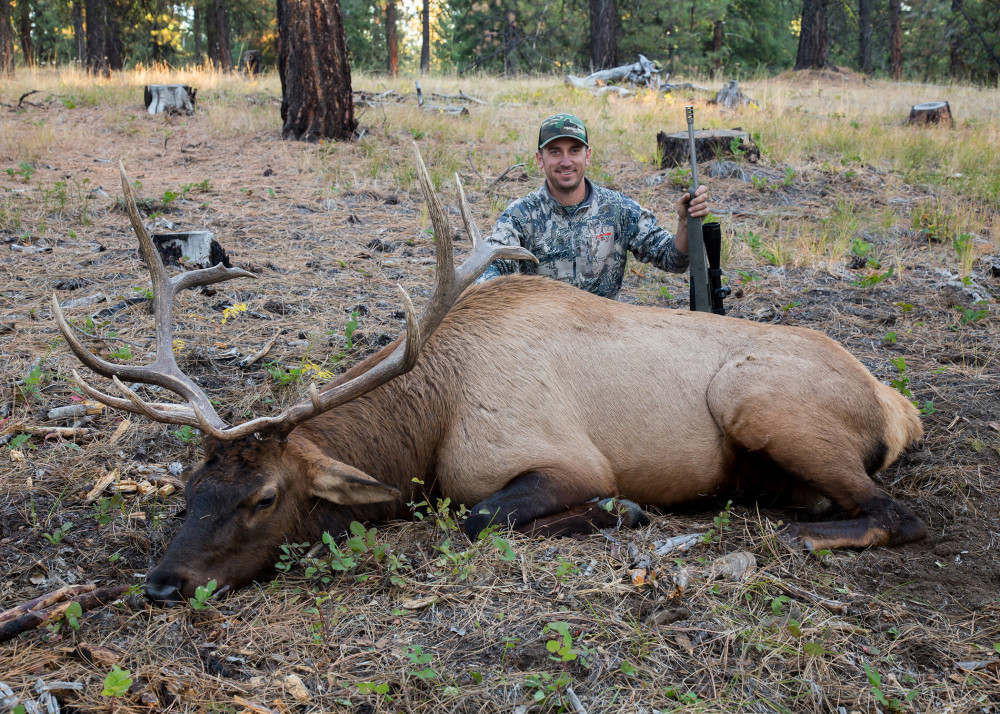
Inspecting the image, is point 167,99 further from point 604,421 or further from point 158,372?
point 604,421

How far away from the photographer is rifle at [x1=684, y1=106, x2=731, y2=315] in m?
5.29

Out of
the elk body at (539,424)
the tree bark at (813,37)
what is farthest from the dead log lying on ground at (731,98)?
the elk body at (539,424)

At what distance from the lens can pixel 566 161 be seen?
5.50m

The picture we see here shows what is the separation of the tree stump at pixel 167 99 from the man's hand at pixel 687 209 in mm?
10956

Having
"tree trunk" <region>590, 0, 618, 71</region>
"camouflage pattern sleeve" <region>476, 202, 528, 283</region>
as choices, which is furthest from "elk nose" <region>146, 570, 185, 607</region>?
"tree trunk" <region>590, 0, 618, 71</region>

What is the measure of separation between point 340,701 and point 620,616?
114 cm

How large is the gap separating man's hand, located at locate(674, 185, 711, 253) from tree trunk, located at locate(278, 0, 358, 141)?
7231 mm

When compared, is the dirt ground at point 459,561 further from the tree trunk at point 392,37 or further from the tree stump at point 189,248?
the tree trunk at point 392,37

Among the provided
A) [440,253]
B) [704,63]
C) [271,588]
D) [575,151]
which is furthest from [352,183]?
Answer: [704,63]

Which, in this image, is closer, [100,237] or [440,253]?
[440,253]

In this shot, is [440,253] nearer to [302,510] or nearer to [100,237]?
[302,510]

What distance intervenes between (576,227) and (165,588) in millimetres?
3829

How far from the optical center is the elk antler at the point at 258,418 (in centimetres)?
339

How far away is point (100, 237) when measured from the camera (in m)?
7.56
